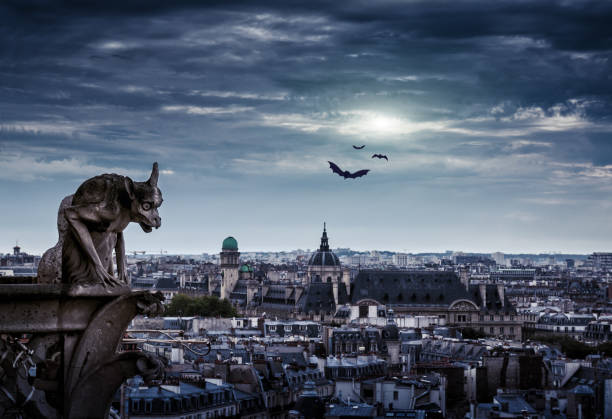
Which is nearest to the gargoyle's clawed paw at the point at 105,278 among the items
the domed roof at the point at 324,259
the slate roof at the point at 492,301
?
the slate roof at the point at 492,301

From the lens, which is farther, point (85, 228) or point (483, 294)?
point (483, 294)

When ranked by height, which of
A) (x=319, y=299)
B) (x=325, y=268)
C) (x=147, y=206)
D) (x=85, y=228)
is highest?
(x=325, y=268)

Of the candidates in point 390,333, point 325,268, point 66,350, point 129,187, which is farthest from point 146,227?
point 325,268

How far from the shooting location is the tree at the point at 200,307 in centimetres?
12725

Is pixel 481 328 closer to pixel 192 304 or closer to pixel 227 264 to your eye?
pixel 192 304

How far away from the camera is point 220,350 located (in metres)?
64.8

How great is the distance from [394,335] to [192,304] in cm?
4436

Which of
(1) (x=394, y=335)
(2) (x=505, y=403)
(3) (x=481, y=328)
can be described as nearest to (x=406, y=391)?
(2) (x=505, y=403)

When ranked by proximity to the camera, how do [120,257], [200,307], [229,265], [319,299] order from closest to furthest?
[120,257]
[200,307]
[319,299]
[229,265]

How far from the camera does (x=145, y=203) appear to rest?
20.8 ft

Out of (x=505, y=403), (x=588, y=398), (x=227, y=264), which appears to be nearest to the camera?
(x=505, y=403)

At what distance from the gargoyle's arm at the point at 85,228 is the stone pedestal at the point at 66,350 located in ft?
0.33

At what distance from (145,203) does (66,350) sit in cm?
85

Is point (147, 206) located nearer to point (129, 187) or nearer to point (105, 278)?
point (129, 187)
